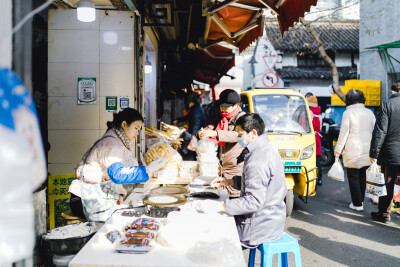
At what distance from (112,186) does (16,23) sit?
2256 millimetres

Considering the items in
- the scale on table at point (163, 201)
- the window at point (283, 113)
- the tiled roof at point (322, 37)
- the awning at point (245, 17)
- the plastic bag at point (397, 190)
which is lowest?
the plastic bag at point (397, 190)

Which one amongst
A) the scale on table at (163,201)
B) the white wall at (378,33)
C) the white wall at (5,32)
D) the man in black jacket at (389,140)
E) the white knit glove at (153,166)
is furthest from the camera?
the white wall at (378,33)

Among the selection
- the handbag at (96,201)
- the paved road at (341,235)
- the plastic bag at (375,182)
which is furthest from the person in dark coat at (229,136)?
the plastic bag at (375,182)

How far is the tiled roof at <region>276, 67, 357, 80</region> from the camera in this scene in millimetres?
20969

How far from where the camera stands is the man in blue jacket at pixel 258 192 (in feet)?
9.12

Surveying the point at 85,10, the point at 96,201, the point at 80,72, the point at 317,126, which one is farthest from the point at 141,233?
the point at 317,126

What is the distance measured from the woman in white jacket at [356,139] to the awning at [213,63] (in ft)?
10.4

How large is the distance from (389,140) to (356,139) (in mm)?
805

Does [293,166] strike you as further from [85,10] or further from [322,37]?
[322,37]

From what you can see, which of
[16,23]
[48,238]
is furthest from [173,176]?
[16,23]

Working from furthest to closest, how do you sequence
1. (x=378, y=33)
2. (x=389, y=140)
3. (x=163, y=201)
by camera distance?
(x=378, y=33)
(x=389, y=140)
(x=163, y=201)

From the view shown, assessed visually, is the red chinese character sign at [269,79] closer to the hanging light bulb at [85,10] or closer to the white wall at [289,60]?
the hanging light bulb at [85,10]

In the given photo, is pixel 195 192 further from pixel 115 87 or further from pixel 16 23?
pixel 16 23

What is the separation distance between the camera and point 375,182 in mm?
5578
